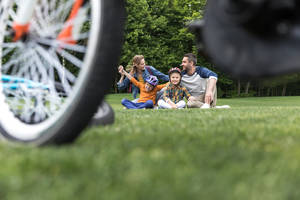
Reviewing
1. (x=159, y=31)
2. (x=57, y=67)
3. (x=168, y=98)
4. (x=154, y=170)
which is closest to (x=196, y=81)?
(x=168, y=98)

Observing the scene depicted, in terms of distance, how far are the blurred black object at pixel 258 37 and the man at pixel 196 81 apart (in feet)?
21.2

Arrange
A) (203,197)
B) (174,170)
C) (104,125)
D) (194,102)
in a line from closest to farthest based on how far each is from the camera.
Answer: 1. (203,197)
2. (174,170)
3. (104,125)
4. (194,102)

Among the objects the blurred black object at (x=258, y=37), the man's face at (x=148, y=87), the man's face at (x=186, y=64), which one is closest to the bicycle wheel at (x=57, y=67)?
the blurred black object at (x=258, y=37)

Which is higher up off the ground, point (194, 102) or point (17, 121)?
point (17, 121)

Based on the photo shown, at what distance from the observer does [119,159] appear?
4.70ft

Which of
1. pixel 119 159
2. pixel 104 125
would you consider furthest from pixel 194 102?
pixel 119 159

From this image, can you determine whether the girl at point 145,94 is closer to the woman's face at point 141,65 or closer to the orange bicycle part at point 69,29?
the woman's face at point 141,65

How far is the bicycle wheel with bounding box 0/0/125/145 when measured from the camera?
1498mm

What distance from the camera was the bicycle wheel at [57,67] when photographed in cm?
150

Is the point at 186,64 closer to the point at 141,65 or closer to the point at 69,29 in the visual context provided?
the point at 141,65

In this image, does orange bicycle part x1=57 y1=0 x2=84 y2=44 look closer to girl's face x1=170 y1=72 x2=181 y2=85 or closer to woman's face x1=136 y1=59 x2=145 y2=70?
girl's face x1=170 y1=72 x2=181 y2=85

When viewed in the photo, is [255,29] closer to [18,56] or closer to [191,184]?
[191,184]

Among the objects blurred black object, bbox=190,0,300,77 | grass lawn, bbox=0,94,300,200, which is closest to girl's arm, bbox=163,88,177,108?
grass lawn, bbox=0,94,300,200

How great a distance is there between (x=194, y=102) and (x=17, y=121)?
6142 millimetres
